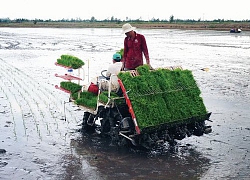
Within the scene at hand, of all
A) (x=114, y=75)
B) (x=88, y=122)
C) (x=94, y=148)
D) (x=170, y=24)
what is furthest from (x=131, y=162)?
(x=170, y=24)

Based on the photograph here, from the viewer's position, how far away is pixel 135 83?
923cm

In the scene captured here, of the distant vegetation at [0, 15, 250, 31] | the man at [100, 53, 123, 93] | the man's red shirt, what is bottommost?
the distant vegetation at [0, 15, 250, 31]

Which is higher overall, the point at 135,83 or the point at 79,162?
the point at 135,83

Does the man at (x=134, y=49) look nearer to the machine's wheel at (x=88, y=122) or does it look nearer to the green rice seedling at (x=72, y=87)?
the green rice seedling at (x=72, y=87)

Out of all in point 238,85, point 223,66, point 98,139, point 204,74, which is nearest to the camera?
point 98,139

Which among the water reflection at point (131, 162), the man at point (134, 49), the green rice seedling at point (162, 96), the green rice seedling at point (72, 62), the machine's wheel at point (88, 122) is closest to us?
the water reflection at point (131, 162)

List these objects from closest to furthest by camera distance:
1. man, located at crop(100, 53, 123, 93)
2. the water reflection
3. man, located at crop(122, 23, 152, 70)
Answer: the water reflection, man, located at crop(100, 53, 123, 93), man, located at crop(122, 23, 152, 70)

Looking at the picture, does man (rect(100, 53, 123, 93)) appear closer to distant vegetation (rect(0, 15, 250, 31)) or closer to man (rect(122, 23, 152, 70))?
man (rect(122, 23, 152, 70))

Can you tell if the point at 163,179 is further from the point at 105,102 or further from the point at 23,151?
the point at 23,151

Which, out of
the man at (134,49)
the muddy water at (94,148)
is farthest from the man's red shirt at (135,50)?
the muddy water at (94,148)

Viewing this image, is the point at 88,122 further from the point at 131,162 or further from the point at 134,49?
the point at 131,162

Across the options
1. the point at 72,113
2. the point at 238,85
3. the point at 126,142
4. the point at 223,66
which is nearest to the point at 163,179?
the point at 126,142

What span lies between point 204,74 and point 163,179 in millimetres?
14032

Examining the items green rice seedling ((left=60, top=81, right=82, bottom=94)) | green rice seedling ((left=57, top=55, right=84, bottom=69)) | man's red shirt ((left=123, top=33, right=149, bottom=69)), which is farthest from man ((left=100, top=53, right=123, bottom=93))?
green rice seedling ((left=57, top=55, right=84, bottom=69))
